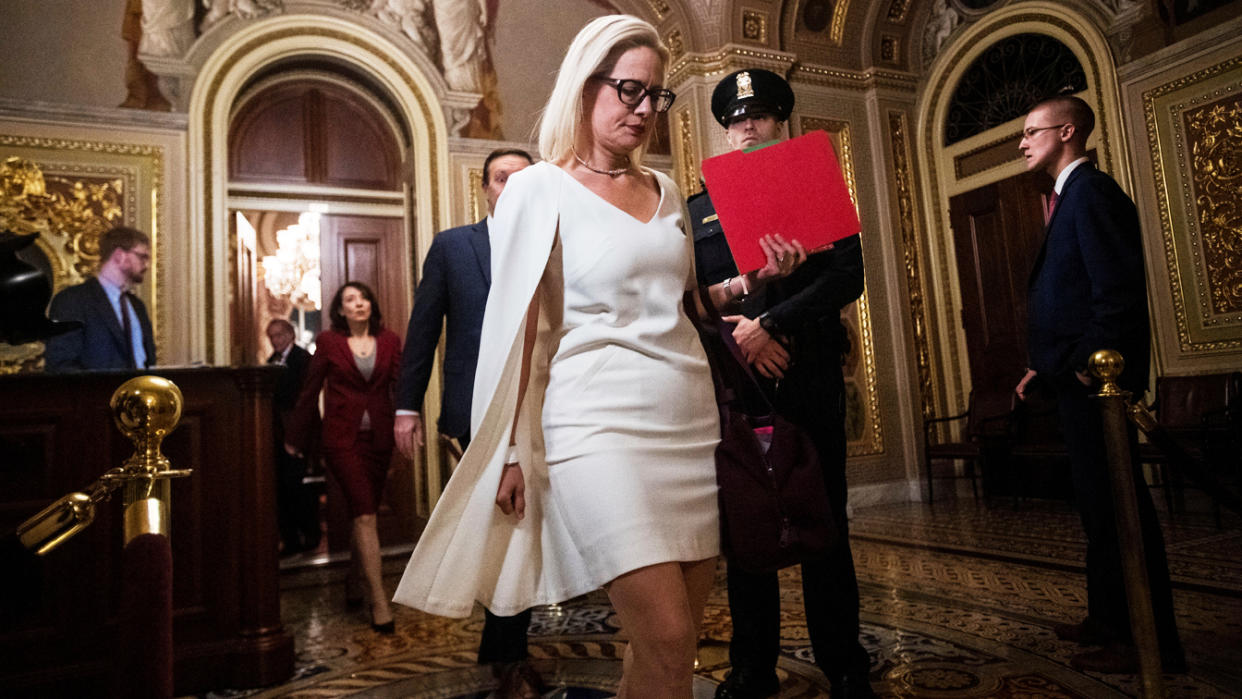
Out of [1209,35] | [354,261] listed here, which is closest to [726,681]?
[354,261]

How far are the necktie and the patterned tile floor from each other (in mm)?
1593

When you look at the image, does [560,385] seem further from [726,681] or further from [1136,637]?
[1136,637]

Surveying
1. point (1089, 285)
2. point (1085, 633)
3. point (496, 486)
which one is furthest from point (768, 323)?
point (1085, 633)

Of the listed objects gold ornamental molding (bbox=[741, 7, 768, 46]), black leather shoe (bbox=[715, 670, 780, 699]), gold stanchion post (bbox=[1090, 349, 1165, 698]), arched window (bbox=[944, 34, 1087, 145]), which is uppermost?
gold ornamental molding (bbox=[741, 7, 768, 46])

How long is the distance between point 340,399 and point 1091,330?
121 inches

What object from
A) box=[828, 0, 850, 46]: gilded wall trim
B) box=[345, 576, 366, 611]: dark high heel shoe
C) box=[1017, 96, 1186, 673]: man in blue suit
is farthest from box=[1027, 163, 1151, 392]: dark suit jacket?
box=[828, 0, 850, 46]: gilded wall trim

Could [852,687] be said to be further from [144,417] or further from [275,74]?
[275,74]

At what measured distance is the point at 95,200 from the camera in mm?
5477

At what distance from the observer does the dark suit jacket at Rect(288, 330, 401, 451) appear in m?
3.81

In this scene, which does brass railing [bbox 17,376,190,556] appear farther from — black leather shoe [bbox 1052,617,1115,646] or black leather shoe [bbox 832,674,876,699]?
black leather shoe [bbox 1052,617,1115,646]

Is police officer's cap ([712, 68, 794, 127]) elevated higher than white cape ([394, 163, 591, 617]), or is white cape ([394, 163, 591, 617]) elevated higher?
police officer's cap ([712, 68, 794, 127])

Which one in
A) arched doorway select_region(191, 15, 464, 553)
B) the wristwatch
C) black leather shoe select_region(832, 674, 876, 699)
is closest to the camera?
the wristwatch

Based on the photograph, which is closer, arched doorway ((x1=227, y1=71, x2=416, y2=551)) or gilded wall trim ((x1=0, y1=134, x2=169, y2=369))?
gilded wall trim ((x1=0, y1=134, x2=169, y2=369))

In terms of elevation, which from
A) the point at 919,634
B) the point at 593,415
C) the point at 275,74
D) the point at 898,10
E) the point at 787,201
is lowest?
the point at 919,634
